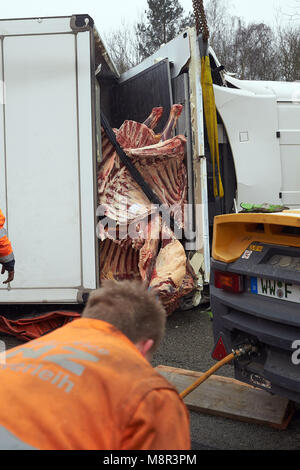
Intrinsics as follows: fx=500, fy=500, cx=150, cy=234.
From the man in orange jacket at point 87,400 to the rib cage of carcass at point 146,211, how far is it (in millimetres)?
3514

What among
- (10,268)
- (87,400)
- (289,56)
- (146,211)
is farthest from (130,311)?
(289,56)

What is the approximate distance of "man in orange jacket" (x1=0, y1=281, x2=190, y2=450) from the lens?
4.01 feet

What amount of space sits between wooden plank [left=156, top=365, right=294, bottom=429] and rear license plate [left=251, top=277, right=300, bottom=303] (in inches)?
32.9

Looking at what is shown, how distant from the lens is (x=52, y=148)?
4.80 m

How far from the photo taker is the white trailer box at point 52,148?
478 cm

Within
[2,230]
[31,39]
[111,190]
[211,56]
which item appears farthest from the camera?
[211,56]

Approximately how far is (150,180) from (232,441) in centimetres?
323

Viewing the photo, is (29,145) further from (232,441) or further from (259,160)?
(232,441)

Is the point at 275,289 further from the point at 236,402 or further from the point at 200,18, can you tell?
the point at 200,18

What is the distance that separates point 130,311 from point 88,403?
354mm

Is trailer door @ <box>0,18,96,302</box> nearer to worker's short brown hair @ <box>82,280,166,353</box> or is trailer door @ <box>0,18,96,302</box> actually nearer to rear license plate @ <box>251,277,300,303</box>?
rear license plate @ <box>251,277,300,303</box>

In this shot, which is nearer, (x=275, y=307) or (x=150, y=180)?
(x=275, y=307)

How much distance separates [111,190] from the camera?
5309 millimetres

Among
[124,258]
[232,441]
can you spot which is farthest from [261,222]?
[124,258]
